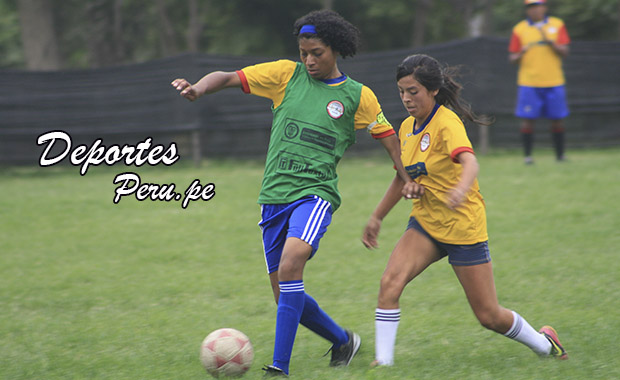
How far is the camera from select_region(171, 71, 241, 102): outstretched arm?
4.06 meters

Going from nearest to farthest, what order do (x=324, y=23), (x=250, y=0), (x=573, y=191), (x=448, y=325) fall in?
(x=324, y=23) < (x=448, y=325) < (x=573, y=191) < (x=250, y=0)

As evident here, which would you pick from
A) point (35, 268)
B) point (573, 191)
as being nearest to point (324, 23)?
point (35, 268)

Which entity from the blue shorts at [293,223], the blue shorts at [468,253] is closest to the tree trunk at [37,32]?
the blue shorts at [293,223]


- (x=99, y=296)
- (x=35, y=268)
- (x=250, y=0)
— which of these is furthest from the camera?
(x=250, y=0)

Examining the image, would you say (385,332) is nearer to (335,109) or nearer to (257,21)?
(335,109)

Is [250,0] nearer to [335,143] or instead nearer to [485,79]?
[485,79]

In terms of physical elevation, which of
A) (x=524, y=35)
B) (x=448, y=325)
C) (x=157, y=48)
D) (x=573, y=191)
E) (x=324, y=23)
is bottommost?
(x=448, y=325)

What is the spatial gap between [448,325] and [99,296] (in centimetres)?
306

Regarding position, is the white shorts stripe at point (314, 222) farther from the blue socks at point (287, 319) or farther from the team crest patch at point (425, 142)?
the team crest patch at point (425, 142)

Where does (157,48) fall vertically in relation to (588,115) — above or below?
above

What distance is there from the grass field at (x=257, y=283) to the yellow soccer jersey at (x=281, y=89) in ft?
4.87

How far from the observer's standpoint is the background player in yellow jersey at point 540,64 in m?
11.3

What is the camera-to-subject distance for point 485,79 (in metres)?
13.0

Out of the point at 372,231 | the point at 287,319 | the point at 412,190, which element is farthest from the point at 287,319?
the point at 412,190
